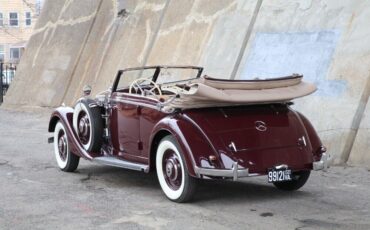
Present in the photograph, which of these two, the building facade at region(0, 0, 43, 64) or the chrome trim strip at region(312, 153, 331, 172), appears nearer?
the chrome trim strip at region(312, 153, 331, 172)

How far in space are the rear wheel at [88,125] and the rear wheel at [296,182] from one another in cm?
233

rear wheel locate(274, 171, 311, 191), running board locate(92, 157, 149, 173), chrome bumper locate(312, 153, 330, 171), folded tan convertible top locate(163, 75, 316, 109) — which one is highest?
folded tan convertible top locate(163, 75, 316, 109)

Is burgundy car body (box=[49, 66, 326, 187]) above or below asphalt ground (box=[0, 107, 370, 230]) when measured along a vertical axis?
above

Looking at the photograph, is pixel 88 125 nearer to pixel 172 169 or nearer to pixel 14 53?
pixel 172 169

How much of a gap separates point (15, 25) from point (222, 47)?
36.5 metres

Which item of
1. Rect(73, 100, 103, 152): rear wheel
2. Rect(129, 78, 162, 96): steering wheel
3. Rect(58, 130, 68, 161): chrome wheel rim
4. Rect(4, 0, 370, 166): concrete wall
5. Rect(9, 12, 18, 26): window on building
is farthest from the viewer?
Rect(9, 12, 18, 26): window on building

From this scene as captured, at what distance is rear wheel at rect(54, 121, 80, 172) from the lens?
340 inches

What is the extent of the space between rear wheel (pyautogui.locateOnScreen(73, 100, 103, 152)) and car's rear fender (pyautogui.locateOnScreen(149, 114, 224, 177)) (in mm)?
1557

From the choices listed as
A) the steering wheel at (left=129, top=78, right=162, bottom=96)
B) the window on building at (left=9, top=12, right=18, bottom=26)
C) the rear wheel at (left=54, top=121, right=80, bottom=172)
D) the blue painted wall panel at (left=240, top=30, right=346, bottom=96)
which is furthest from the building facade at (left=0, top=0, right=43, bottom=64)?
the steering wheel at (left=129, top=78, right=162, bottom=96)

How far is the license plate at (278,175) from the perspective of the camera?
20.9ft

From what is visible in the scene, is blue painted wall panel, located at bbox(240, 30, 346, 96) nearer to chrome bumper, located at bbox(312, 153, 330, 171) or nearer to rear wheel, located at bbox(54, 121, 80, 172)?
chrome bumper, located at bbox(312, 153, 330, 171)

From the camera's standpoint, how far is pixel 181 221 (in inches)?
231

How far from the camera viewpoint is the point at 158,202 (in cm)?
671

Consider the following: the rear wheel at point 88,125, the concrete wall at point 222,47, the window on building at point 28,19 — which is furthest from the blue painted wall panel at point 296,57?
the window on building at point 28,19
